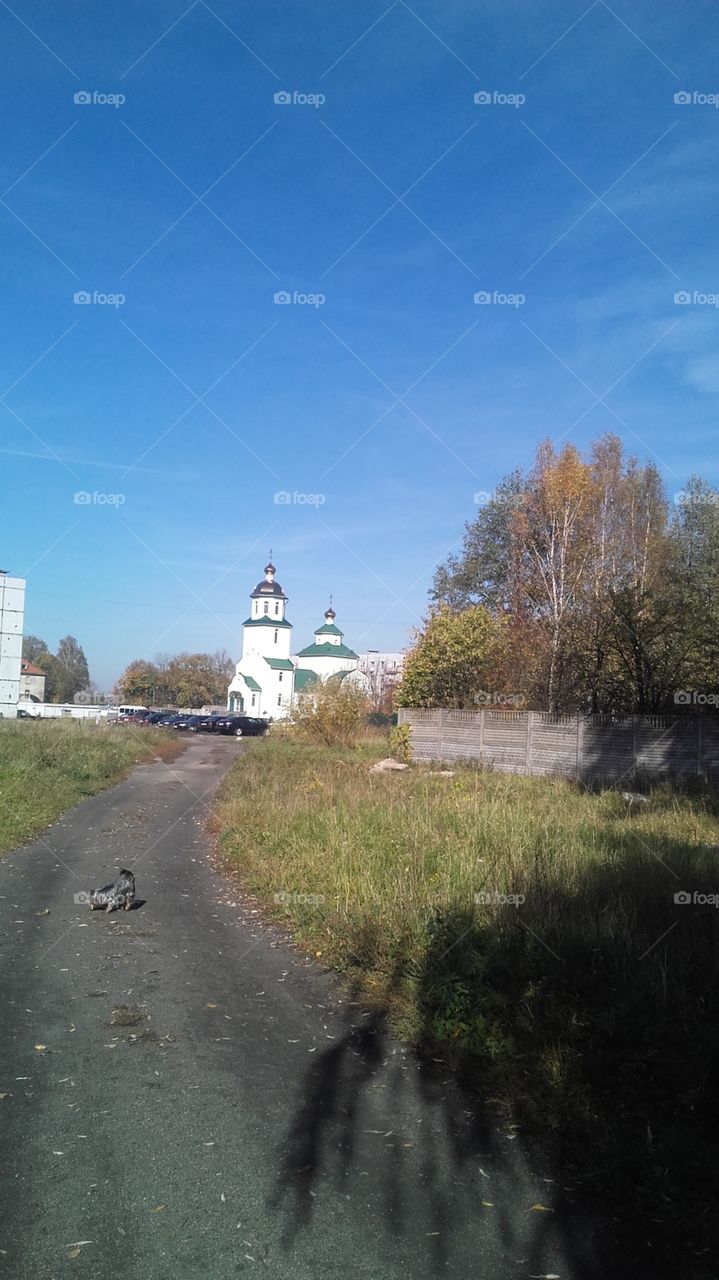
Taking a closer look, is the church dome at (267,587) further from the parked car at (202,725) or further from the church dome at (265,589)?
the parked car at (202,725)

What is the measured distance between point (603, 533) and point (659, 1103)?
28368mm

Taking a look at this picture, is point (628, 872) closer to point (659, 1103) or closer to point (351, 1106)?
point (659, 1103)

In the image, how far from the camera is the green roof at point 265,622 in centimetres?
9238

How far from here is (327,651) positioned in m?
95.2

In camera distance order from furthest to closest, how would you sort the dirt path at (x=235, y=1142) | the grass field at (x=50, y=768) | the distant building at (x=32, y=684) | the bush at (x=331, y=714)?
1. the distant building at (x=32, y=684)
2. the bush at (x=331, y=714)
3. the grass field at (x=50, y=768)
4. the dirt path at (x=235, y=1142)

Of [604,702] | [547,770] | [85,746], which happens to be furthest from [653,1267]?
[85,746]

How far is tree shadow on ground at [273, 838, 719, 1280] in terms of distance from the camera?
139 inches

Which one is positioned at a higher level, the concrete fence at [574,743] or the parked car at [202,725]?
the concrete fence at [574,743]

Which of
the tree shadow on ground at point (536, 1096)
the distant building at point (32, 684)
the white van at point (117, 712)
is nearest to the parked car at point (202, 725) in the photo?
the white van at point (117, 712)

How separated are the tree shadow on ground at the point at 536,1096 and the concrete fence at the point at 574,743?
12.7 metres

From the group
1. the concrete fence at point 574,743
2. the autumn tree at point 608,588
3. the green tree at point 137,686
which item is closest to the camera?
the concrete fence at point 574,743

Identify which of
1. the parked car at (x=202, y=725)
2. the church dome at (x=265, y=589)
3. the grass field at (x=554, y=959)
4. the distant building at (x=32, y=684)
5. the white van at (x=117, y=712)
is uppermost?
the church dome at (x=265, y=589)

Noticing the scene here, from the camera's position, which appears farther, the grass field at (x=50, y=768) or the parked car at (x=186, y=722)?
the parked car at (x=186, y=722)

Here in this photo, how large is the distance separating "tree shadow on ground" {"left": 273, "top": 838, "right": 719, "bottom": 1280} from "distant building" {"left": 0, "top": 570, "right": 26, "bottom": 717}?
28135 millimetres
